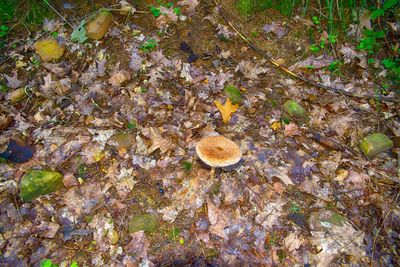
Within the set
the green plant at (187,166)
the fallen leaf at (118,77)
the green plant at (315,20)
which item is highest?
the green plant at (315,20)

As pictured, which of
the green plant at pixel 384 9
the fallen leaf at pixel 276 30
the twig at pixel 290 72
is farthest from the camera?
the fallen leaf at pixel 276 30

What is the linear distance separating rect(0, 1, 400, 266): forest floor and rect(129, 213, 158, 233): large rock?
0.01m

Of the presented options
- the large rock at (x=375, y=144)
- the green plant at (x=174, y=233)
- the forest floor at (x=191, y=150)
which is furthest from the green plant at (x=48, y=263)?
the large rock at (x=375, y=144)

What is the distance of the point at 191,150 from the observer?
391 centimetres

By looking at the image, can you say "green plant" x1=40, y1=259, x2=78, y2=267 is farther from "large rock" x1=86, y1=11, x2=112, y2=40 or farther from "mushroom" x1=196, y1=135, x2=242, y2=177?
"large rock" x1=86, y1=11, x2=112, y2=40

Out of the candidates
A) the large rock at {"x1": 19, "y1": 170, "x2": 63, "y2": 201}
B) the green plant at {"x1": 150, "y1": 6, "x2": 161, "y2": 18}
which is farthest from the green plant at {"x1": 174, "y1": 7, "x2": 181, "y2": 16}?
the large rock at {"x1": 19, "y1": 170, "x2": 63, "y2": 201}

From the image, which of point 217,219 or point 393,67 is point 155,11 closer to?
point 217,219

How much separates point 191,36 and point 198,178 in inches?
99.2

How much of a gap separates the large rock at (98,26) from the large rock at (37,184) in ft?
7.98

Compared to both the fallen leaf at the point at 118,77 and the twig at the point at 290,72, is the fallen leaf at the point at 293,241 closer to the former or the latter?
the twig at the point at 290,72

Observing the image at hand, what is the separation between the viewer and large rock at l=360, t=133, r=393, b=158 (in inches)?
151

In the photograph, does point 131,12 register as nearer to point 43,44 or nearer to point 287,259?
point 43,44

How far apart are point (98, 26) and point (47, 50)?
91cm

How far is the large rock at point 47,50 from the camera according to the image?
184 inches
